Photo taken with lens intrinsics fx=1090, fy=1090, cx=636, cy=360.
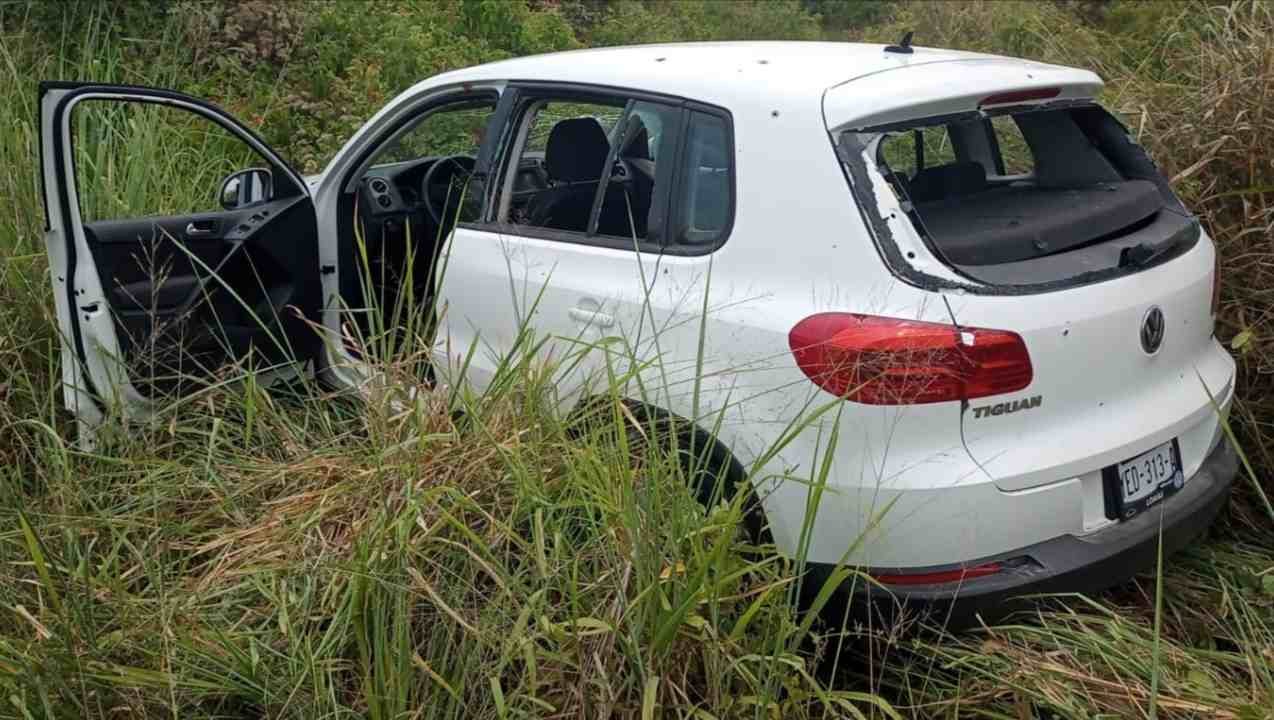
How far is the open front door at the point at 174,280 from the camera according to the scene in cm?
334

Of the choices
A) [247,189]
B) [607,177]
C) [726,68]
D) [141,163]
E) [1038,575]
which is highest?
[726,68]

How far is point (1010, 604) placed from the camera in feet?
8.38

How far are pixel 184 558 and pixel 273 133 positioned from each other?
5064mm

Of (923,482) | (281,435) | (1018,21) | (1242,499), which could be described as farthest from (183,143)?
(1018,21)

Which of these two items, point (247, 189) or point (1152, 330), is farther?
point (247, 189)

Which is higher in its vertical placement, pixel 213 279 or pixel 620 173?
pixel 620 173

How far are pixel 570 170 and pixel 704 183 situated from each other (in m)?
0.71

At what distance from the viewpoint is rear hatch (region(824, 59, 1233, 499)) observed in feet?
8.26

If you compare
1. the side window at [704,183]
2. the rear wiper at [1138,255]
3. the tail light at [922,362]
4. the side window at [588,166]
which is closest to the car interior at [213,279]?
the side window at [588,166]

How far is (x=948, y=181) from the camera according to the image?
10.7 feet

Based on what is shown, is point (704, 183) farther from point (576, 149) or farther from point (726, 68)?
point (576, 149)

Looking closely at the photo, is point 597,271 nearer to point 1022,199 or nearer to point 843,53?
point 843,53

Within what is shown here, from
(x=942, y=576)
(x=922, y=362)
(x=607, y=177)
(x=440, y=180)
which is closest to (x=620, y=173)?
(x=607, y=177)

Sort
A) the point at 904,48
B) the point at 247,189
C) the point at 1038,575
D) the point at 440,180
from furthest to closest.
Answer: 1. the point at 440,180
2. the point at 247,189
3. the point at 904,48
4. the point at 1038,575
